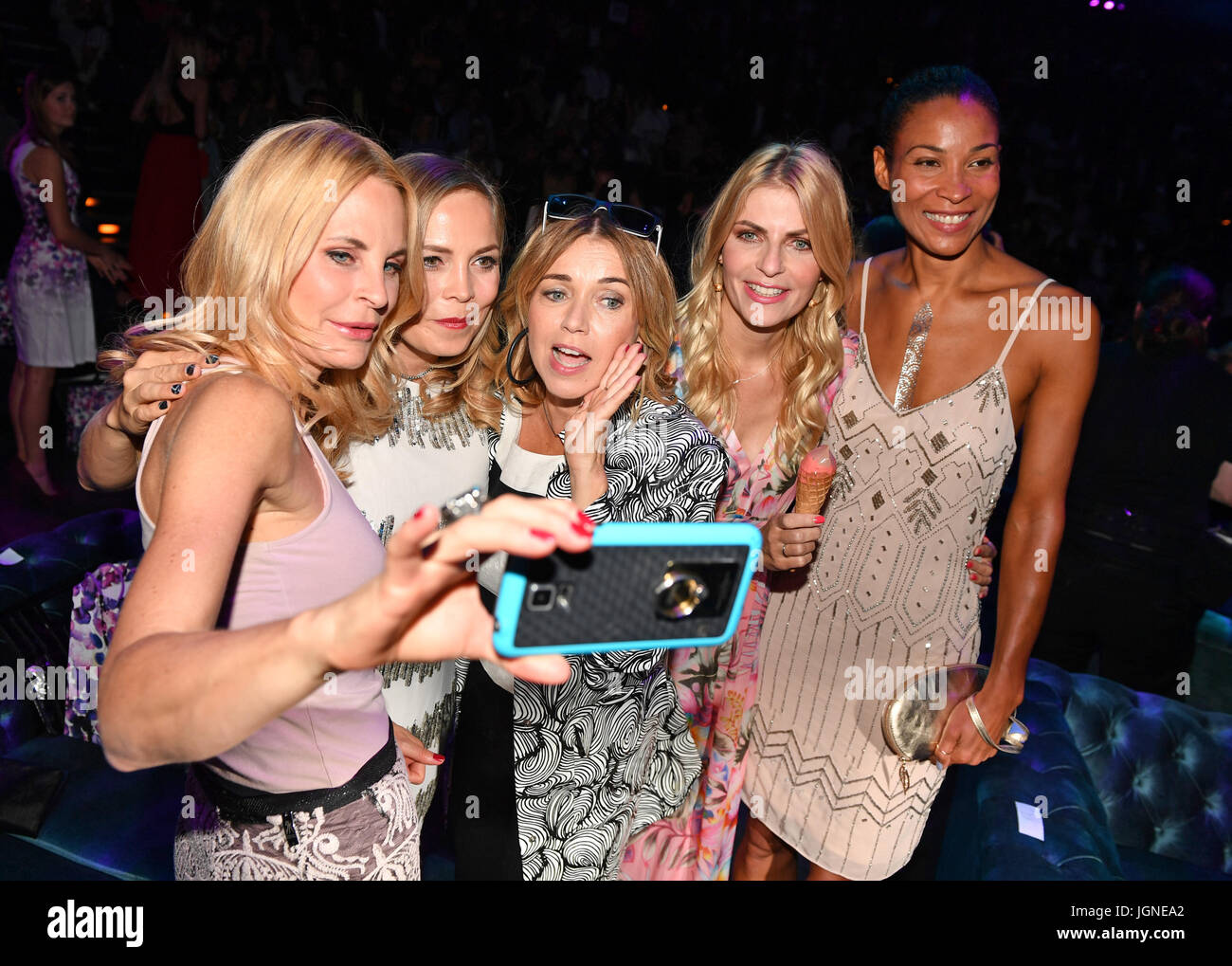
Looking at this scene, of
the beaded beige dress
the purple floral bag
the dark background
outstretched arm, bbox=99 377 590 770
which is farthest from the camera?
the dark background

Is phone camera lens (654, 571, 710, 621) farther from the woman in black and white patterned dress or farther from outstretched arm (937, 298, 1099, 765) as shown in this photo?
outstretched arm (937, 298, 1099, 765)

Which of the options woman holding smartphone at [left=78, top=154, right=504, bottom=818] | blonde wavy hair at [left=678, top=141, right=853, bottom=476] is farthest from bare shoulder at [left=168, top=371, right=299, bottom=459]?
blonde wavy hair at [left=678, top=141, right=853, bottom=476]

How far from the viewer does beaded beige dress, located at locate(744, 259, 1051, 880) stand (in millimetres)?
2123

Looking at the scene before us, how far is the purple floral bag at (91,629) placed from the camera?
113 inches

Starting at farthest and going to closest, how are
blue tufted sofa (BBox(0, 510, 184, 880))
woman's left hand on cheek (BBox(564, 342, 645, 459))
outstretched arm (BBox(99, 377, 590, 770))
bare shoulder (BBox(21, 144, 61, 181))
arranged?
bare shoulder (BBox(21, 144, 61, 181)) < blue tufted sofa (BBox(0, 510, 184, 880)) < woman's left hand on cheek (BBox(564, 342, 645, 459)) < outstretched arm (BBox(99, 377, 590, 770))

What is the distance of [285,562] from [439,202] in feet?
3.45

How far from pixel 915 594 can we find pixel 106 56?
6.92 metres

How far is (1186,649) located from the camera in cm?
376

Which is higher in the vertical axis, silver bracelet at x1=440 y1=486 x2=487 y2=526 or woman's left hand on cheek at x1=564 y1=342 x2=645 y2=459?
woman's left hand on cheek at x1=564 y1=342 x2=645 y2=459

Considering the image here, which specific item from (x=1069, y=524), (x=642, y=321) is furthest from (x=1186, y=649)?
(x=642, y=321)

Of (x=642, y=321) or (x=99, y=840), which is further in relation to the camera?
(x=99, y=840)

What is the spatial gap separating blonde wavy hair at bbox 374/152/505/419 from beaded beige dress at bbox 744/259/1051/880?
0.87 metres

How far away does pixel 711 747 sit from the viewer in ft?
7.77
